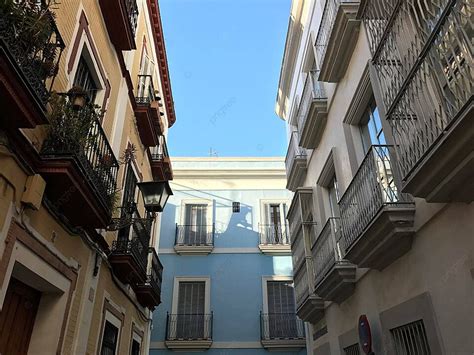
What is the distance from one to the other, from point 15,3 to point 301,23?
8762 mm

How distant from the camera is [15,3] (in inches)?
146

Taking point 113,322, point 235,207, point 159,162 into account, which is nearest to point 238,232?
point 235,207

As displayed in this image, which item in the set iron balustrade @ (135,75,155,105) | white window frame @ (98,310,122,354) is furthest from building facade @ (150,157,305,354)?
iron balustrade @ (135,75,155,105)

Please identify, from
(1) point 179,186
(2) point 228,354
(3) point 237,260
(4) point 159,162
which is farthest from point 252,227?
(4) point 159,162

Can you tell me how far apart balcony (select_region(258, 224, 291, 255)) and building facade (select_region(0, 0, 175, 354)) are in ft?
26.7

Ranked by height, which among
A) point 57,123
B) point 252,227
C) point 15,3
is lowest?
point 57,123

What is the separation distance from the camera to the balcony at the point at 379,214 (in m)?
4.68

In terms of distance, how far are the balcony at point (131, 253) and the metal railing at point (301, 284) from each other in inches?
135

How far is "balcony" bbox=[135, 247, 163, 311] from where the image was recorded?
9484mm

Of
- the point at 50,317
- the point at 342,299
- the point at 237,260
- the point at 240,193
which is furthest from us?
the point at 240,193

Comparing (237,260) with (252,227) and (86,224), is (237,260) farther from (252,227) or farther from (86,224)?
(86,224)

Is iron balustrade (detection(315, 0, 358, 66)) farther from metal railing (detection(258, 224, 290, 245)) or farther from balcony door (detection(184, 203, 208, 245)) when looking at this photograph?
balcony door (detection(184, 203, 208, 245))

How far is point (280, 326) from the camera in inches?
609

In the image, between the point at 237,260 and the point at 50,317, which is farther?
the point at 237,260
